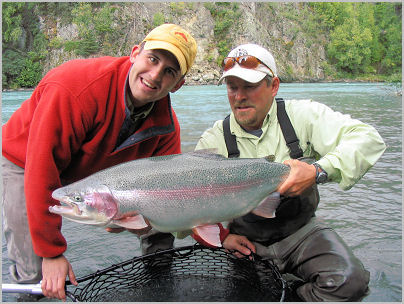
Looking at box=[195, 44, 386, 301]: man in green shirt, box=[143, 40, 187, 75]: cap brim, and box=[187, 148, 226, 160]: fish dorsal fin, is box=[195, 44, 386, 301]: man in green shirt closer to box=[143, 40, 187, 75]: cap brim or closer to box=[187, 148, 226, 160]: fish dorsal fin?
box=[187, 148, 226, 160]: fish dorsal fin

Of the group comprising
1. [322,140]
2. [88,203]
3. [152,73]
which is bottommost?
[88,203]

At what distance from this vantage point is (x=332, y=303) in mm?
2004

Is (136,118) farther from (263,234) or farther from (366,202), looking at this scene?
(366,202)

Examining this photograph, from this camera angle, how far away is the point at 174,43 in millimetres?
2125

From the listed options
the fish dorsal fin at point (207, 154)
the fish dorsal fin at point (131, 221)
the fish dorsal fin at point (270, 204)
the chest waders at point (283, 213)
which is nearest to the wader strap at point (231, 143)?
the chest waders at point (283, 213)

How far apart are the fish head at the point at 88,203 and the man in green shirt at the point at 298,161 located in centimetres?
77

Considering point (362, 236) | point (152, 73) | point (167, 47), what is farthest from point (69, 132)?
point (362, 236)

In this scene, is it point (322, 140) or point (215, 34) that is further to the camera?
point (215, 34)

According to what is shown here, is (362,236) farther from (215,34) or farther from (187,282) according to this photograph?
(215,34)

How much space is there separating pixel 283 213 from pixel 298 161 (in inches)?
17.9

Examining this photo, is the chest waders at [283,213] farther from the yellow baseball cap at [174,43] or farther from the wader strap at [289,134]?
the yellow baseball cap at [174,43]

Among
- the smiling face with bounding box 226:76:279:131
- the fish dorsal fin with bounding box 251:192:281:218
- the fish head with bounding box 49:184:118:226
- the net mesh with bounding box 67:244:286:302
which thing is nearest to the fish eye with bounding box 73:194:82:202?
the fish head with bounding box 49:184:118:226

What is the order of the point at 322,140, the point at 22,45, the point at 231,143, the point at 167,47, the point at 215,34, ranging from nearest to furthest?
the point at 167,47, the point at 322,140, the point at 231,143, the point at 22,45, the point at 215,34

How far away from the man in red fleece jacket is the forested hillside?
131 feet
